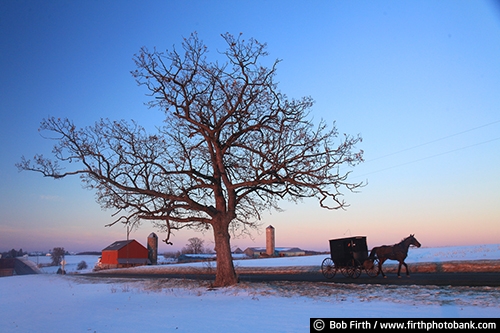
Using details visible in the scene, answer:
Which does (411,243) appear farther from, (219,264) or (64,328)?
(64,328)

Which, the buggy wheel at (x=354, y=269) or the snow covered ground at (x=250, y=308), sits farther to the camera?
the buggy wheel at (x=354, y=269)

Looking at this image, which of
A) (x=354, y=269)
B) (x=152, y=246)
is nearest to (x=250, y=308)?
(x=354, y=269)

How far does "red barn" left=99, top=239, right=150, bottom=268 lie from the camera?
7975 centimetres

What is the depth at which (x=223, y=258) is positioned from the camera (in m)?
20.1

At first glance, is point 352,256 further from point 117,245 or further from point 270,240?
point 117,245

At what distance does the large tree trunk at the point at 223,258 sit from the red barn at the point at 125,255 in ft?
205

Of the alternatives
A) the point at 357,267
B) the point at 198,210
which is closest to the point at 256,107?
the point at 198,210

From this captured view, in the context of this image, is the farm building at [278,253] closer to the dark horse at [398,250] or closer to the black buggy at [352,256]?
the black buggy at [352,256]

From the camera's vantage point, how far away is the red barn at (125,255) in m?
79.8

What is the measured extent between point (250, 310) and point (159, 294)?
821 centimetres

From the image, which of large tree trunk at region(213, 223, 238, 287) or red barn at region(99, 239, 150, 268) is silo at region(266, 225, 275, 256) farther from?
large tree trunk at region(213, 223, 238, 287)

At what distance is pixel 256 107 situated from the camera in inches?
791

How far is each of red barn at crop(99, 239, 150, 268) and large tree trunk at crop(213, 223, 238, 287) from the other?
6241 centimetres

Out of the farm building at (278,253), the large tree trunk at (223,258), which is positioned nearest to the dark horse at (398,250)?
the large tree trunk at (223,258)
